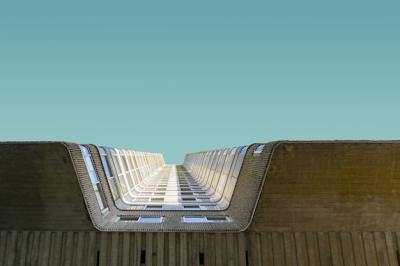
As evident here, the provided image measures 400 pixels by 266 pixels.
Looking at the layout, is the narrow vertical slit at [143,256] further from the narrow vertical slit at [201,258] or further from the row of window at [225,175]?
the row of window at [225,175]

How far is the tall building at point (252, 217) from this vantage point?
37.6 ft

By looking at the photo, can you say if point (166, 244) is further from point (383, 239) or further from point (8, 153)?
point (383, 239)

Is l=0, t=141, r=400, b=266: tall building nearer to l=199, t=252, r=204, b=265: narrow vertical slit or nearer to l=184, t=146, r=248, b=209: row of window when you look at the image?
l=199, t=252, r=204, b=265: narrow vertical slit

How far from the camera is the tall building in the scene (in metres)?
11.5

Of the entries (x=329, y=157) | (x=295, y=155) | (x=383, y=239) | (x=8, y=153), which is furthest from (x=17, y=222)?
(x=383, y=239)

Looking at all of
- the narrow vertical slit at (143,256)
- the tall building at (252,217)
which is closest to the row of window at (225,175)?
the tall building at (252,217)

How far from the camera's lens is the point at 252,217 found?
39.7 feet

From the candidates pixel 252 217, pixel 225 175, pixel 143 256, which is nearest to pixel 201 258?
pixel 143 256

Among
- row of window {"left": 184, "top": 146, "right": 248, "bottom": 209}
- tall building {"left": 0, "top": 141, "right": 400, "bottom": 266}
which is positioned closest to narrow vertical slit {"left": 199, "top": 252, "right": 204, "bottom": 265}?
tall building {"left": 0, "top": 141, "right": 400, "bottom": 266}

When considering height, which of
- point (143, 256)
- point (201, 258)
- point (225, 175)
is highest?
point (225, 175)

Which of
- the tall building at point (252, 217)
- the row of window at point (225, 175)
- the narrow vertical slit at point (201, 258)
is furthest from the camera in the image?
the row of window at point (225, 175)

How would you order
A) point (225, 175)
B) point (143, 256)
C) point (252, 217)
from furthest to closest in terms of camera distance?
point (225, 175), point (252, 217), point (143, 256)

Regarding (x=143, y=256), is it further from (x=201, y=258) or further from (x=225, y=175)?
(x=225, y=175)

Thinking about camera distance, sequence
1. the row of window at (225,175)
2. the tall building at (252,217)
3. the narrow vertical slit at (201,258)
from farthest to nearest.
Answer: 1. the row of window at (225,175)
2. the narrow vertical slit at (201,258)
3. the tall building at (252,217)
